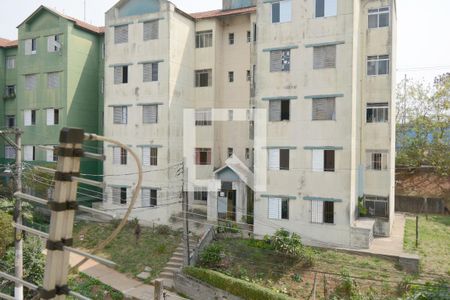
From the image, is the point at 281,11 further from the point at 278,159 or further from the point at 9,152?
the point at 9,152

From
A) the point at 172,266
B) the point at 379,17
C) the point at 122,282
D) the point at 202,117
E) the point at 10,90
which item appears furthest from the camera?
the point at 10,90

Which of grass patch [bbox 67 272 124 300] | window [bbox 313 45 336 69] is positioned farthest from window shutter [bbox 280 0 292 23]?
grass patch [bbox 67 272 124 300]

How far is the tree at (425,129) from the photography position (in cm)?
3247

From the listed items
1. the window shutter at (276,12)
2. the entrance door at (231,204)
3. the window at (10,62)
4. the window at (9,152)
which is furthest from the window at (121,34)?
the window at (9,152)

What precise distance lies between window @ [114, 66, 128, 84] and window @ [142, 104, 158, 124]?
2526mm

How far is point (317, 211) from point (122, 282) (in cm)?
1054

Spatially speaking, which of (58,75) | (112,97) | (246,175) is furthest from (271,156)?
(58,75)

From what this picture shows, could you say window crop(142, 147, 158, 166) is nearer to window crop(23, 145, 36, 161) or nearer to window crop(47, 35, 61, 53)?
window crop(23, 145, 36, 161)

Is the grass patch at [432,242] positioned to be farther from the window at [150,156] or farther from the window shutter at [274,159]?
the window at [150,156]

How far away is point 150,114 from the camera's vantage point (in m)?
26.4

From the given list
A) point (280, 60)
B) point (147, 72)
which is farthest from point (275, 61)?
point (147, 72)

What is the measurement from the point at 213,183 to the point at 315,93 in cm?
834

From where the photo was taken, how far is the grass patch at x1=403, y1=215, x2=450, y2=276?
59.2 ft

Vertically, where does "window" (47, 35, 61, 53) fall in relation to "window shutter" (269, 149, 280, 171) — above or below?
above
